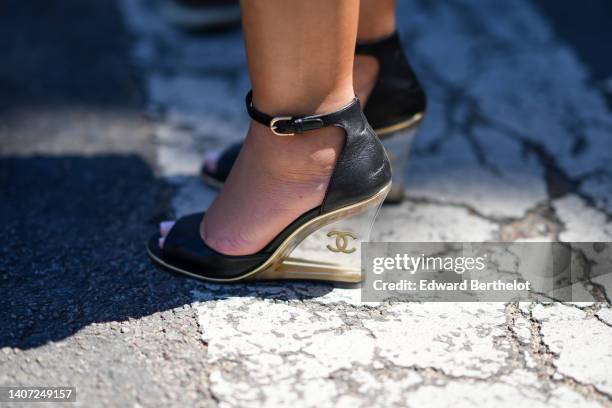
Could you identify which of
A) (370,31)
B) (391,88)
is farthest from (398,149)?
(370,31)

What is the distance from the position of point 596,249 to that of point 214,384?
69cm

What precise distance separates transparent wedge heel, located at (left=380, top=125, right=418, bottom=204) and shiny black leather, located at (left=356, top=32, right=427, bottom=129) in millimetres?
24

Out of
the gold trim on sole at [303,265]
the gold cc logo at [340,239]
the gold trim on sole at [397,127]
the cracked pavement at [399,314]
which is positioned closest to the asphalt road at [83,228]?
the cracked pavement at [399,314]

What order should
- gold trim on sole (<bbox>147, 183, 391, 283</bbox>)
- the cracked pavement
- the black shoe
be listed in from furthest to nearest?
the black shoe < gold trim on sole (<bbox>147, 183, 391, 283</bbox>) < the cracked pavement

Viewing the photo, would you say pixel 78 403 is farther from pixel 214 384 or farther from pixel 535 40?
pixel 535 40

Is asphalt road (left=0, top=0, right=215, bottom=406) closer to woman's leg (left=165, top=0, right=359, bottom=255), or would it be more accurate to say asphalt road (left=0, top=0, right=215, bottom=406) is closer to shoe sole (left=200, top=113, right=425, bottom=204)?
woman's leg (left=165, top=0, right=359, bottom=255)

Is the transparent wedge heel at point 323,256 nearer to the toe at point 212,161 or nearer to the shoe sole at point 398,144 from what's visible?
the shoe sole at point 398,144

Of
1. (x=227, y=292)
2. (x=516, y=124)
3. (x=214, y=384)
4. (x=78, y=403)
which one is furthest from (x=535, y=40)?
(x=78, y=403)

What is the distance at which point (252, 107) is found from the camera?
955mm

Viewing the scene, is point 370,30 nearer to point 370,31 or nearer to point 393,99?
point 370,31

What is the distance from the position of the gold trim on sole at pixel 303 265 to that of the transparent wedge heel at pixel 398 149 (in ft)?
0.70

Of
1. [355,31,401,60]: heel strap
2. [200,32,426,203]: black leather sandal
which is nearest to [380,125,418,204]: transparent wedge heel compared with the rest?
[200,32,426,203]: black leather sandal

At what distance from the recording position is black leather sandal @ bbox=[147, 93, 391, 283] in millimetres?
947

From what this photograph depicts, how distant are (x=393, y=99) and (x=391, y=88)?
19 mm
